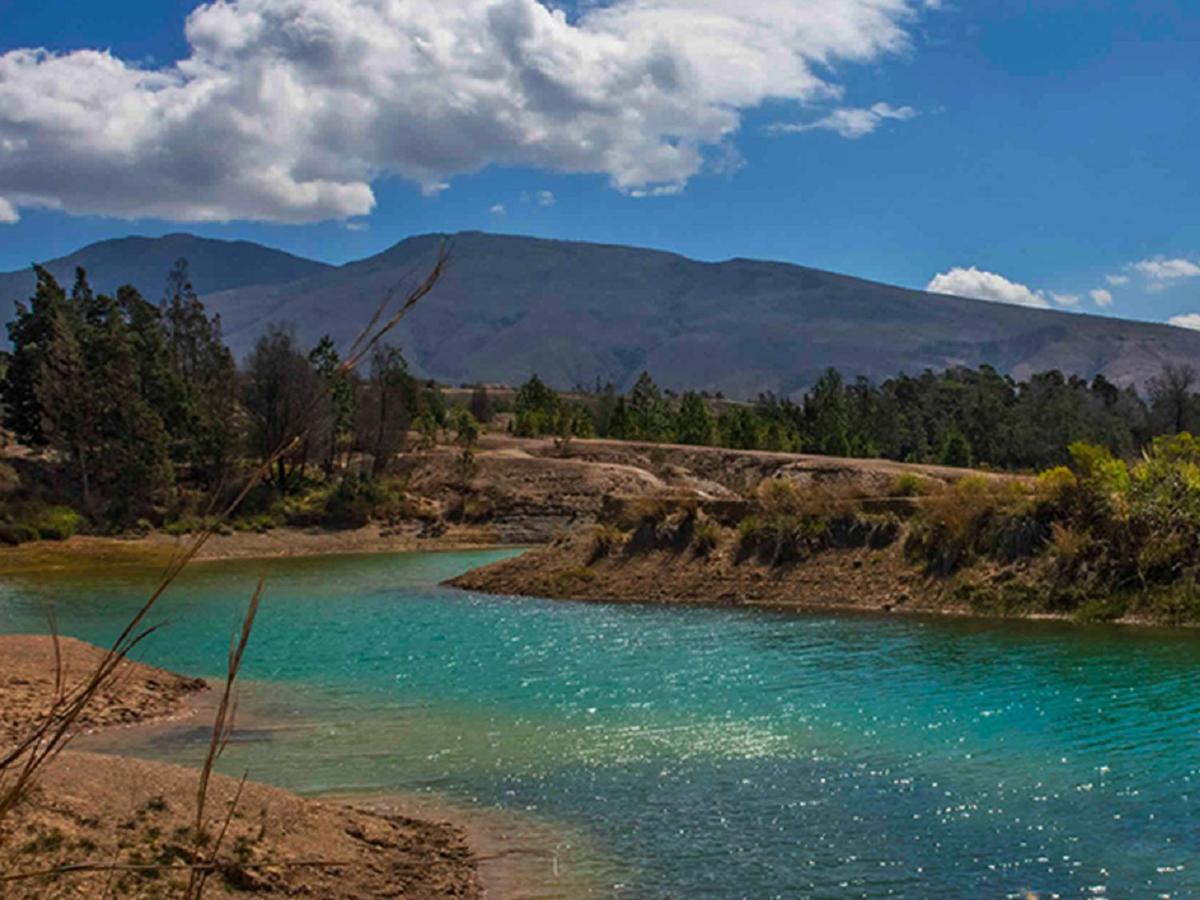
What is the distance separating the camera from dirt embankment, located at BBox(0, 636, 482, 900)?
312 inches

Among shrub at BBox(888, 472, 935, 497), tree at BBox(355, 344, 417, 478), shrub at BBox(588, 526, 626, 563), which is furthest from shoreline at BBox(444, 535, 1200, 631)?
tree at BBox(355, 344, 417, 478)

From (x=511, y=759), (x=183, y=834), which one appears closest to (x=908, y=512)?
(x=511, y=759)

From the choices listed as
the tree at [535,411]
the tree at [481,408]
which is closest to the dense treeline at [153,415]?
the tree at [535,411]

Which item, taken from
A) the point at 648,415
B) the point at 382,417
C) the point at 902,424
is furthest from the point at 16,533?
the point at 902,424

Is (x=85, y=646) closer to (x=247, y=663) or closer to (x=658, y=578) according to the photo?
(x=247, y=663)

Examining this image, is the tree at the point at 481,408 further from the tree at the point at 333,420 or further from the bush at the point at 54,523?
the bush at the point at 54,523

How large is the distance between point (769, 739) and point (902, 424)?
79.3 m

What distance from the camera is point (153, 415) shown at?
50.0 m

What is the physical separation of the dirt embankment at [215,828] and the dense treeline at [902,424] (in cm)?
6178

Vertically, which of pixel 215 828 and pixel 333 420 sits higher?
pixel 333 420

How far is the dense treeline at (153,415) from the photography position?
159 feet

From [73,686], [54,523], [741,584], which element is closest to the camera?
[73,686]

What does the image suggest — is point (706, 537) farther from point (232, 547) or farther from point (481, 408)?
point (481, 408)

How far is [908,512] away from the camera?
2680 centimetres
